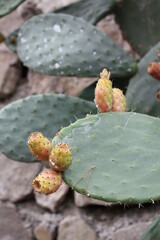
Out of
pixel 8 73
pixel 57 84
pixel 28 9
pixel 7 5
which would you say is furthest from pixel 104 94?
pixel 28 9

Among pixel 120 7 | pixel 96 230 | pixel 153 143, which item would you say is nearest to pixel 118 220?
pixel 96 230

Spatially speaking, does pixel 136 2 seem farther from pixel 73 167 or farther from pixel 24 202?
pixel 73 167

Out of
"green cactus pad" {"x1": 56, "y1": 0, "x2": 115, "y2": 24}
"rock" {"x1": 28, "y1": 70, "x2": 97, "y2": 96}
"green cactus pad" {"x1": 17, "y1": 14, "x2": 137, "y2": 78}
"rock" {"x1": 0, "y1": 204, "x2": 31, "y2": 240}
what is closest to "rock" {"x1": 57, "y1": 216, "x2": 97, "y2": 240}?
"rock" {"x1": 0, "y1": 204, "x2": 31, "y2": 240}

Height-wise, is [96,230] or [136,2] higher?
[136,2]

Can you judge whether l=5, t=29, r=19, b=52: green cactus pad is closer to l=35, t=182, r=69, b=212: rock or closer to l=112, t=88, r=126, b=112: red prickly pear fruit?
l=35, t=182, r=69, b=212: rock

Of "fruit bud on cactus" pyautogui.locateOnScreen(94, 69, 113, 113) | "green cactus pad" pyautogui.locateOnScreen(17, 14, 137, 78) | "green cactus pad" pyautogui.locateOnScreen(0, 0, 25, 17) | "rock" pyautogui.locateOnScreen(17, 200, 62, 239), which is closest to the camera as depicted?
"fruit bud on cactus" pyautogui.locateOnScreen(94, 69, 113, 113)

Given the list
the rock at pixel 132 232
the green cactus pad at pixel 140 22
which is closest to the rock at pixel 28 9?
the green cactus pad at pixel 140 22

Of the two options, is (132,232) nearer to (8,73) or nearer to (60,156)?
(8,73)
